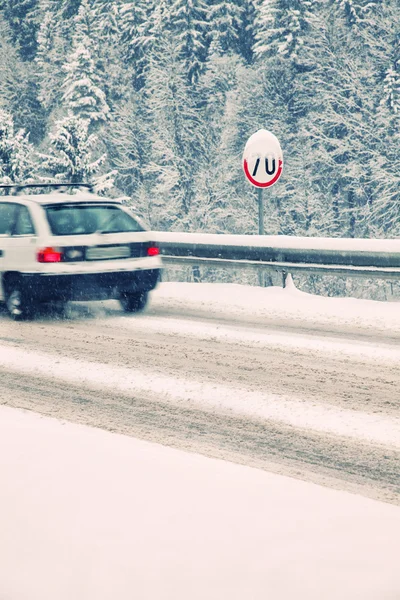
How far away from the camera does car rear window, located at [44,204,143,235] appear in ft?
37.9

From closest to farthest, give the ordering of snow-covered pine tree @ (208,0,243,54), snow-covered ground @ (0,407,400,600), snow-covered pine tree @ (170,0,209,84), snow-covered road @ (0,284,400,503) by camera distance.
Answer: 1. snow-covered ground @ (0,407,400,600)
2. snow-covered road @ (0,284,400,503)
3. snow-covered pine tree @ (170,0,209,84)
4. snow-covered pine tree @ (208,0,243,54)

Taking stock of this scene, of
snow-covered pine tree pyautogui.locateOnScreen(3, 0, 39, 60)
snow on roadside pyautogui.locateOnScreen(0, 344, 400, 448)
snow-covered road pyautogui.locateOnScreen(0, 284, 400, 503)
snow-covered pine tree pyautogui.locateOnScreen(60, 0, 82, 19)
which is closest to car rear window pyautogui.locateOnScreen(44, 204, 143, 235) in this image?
snow-covered road pyautogui.locateOnScreen(0, 284, 400, 503)

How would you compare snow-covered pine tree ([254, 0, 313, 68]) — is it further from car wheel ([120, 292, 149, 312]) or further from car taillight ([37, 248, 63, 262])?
car taillight ([37, 248, 63, 262])

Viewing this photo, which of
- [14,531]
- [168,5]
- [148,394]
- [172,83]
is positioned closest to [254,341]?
[148,394]

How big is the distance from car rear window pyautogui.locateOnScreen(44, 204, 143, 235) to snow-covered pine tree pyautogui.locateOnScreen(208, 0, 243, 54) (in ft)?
158

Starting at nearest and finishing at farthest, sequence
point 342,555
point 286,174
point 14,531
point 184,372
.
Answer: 1. point 342,555
2. point 14,531
3. point 184,372
4. point 286,174

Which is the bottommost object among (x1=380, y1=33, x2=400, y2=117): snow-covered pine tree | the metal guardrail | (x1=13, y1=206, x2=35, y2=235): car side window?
the metal guardrail

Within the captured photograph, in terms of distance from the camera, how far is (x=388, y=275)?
12.6m

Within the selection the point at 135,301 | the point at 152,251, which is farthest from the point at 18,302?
the point at 152,251

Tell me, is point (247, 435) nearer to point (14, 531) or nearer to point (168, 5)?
point (14, 531)

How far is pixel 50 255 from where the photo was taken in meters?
11.3

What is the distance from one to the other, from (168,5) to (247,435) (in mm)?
55213

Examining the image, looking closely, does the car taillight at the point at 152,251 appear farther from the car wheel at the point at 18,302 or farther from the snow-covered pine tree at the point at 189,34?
the snow-covered pine tree at the point at 189,34

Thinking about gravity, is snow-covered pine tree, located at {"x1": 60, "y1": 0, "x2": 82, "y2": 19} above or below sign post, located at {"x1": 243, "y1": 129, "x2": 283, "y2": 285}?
above
